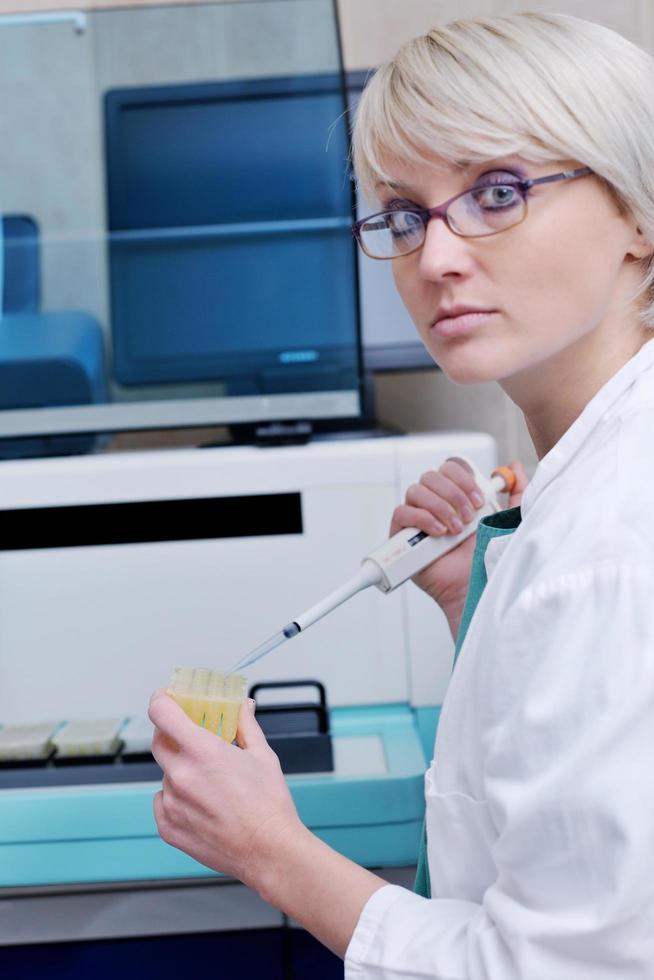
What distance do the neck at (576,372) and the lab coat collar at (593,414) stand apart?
3cm

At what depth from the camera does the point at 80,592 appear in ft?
3.42

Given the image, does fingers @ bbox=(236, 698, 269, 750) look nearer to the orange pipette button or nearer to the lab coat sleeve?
the lab coat sleeve

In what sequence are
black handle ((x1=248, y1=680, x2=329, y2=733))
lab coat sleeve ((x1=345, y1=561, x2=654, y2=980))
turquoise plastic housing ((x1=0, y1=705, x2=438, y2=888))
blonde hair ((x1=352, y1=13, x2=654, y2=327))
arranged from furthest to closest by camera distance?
1. black handle ((x1=248, y1=680, x2=329, y2=733))
2. turquoise plastic housing ((x1=0, y1=705, x2=438, y2=888))
3. blonde hair ((x1=352, y1=13, x2=654, y2=327))
4. lab coat sleeve ((x1=345, y1=561, x2=654, y2=980))

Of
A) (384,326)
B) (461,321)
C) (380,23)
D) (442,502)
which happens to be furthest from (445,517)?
(380,23)

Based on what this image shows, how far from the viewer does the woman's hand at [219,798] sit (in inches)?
24.3

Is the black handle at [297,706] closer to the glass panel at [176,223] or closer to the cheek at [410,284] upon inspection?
the glass panel at [176,223]

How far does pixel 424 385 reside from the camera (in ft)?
4.91

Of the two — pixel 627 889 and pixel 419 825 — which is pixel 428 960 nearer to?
pixel 627 889

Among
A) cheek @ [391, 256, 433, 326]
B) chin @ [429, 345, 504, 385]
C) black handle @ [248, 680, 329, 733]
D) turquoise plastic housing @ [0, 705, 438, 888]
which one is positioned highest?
cheek @ [391, 256, 433, 326]

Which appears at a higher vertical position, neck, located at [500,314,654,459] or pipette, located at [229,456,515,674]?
neck, located at [500,314,654,459]

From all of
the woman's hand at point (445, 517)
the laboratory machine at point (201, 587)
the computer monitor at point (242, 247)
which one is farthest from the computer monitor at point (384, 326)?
the woman's hand at point (445, 517)

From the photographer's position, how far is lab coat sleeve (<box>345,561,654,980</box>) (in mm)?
448

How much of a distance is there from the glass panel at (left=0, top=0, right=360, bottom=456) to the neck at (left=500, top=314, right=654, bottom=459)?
0.47 m

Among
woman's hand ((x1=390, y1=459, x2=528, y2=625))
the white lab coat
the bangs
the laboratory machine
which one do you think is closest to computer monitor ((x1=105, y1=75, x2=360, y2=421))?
the laboratory machine
